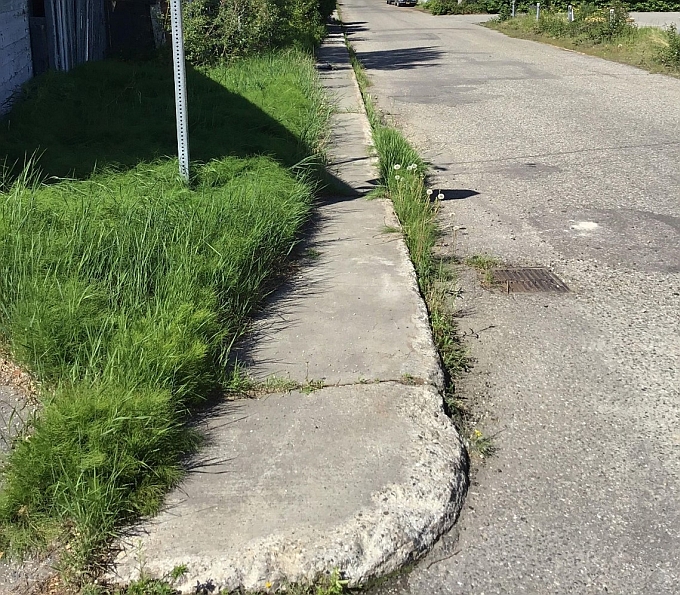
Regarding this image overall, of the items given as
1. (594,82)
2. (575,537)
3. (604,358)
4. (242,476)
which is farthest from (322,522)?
(594,82)

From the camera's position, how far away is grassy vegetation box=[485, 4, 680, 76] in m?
17.0

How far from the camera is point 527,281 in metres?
5.09

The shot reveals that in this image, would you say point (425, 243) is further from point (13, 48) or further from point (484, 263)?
point (13, 48)

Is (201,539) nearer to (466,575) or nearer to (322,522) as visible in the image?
(322,522)

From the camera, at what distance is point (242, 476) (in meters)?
2.90

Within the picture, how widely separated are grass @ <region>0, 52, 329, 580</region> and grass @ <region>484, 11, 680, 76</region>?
11.6m

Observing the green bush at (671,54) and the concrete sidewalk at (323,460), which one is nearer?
the concrete sidewalk at (323,460)

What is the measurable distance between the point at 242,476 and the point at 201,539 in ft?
1.21

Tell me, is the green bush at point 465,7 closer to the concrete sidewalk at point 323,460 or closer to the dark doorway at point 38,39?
the dark doorway at point 38,39

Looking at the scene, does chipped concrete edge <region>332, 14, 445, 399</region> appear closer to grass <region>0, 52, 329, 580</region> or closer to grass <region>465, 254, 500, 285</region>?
grass <region>465, 254, 500, 285</region>

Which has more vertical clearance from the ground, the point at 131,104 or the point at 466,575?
the point at 131,104

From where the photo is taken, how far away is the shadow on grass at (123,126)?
686 cm

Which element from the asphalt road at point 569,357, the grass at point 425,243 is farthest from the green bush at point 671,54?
the grass at point 425,243

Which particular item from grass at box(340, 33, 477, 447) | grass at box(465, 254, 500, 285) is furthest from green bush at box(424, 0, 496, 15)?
grass at box(465, 254, 500, 285)
